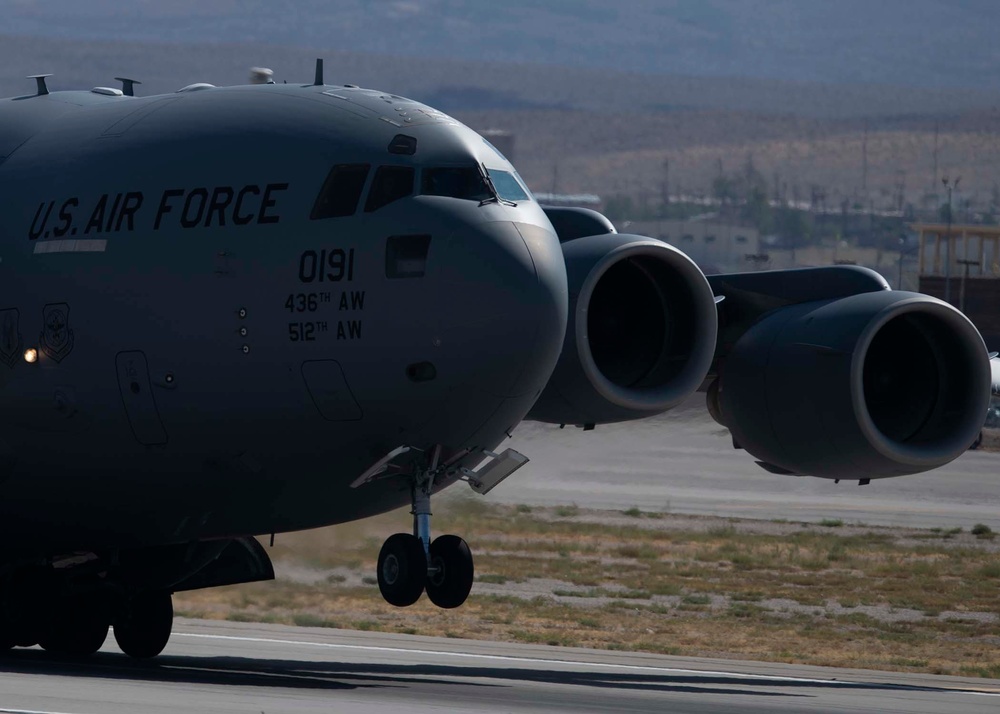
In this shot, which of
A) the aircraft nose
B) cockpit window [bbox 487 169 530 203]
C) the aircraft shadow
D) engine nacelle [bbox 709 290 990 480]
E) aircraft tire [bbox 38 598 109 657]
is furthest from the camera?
aircraft tire [bbox 38 598 109 657]

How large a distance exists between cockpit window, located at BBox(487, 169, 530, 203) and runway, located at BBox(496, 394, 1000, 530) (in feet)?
61.9

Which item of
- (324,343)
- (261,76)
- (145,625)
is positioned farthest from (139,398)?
(145,625)

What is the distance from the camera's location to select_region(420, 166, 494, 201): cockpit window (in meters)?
14.2

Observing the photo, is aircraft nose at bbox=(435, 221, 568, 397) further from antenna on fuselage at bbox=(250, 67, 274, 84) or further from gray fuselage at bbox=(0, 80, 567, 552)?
antenna on fuselage at bbox=(250, 67, 274, 84)

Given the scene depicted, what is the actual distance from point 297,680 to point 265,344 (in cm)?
375

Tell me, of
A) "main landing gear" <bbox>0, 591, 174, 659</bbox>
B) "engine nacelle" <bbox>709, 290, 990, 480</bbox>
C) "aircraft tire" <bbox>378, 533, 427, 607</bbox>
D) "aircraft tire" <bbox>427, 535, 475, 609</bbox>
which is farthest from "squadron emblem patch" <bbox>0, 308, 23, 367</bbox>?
"engine nacelle" <bbox>709, 290, 990, 480</bbox>

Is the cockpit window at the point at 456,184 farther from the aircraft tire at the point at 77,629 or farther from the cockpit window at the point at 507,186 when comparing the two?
the aircraft tire at the point at 77,629

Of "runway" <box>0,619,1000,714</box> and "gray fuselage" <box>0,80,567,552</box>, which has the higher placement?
"gray fuselage" <box>0,80,567,552</box>

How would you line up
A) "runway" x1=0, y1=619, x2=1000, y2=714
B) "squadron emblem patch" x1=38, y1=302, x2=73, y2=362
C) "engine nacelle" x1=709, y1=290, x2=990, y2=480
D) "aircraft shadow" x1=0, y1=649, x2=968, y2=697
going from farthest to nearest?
"engine nacelle" x1=709, y1=290, x2=990, y2=480, "aircraft shadow" x1=0, y1=649, x2=968, y2=697, "squadron emblem patch" x1=38, y1=302, x2=73, y2=362, "runway" x1=0, y1=619, x2=1000, y2=714

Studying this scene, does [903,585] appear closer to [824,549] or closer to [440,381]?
[824,549]

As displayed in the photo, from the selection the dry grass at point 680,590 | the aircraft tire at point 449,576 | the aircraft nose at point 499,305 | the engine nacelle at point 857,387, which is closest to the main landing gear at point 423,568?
the aircraft tire at point 449,576

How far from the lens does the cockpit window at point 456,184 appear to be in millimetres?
14250

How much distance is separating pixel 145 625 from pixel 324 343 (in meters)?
6.00

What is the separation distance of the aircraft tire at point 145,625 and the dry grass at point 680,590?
1.56 meters
